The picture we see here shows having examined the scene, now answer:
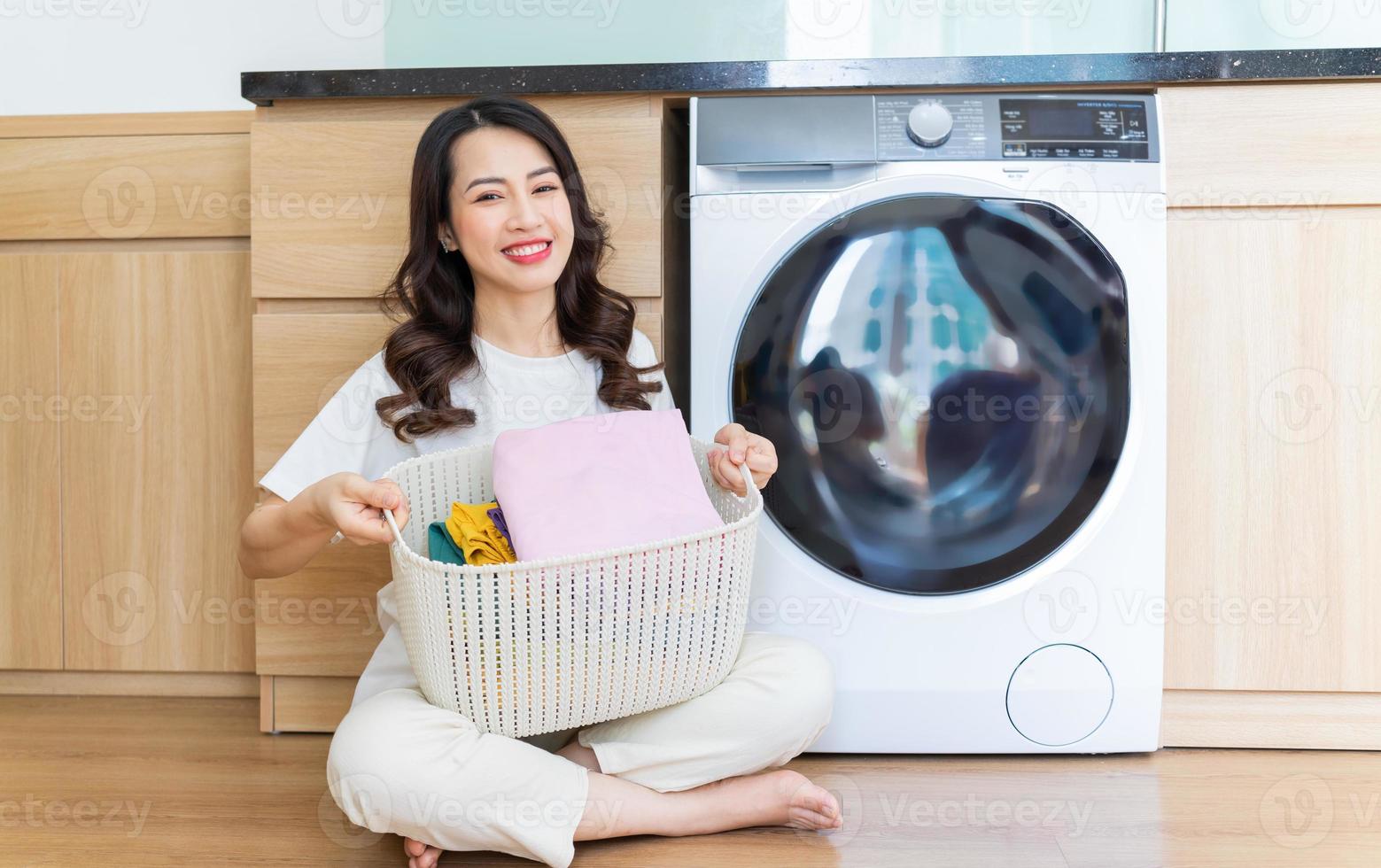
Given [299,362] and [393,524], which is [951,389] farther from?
[299,362]

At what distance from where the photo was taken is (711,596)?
36.2 inches

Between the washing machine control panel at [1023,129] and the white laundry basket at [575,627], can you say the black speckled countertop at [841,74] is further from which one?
the white laundry basket at [575,627]

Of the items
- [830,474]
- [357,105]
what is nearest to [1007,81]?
[830,474]

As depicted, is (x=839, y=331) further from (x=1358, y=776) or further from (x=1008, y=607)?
(x=1358, y=776)

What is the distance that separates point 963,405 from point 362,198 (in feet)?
2.45

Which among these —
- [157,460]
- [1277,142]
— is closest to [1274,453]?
[1277,142]

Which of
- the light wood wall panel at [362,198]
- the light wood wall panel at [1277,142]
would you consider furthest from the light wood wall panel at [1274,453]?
the light wood wall panel at [362,198]

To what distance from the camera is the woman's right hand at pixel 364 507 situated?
34.2 inches

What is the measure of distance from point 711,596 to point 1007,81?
69 centimetres

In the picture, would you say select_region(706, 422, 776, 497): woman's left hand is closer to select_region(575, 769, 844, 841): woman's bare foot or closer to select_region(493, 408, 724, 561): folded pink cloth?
select_region(493, 408, 724, 561): folded pink cloth

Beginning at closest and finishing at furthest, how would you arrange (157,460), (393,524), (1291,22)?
(393,524), (157,460), (1291,22)

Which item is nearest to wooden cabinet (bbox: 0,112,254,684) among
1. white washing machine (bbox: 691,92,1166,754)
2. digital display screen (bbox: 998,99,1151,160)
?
white washing machine (bbox: 691,92,1166,754)

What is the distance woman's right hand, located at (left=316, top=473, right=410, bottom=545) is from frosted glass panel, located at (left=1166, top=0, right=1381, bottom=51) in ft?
5.23

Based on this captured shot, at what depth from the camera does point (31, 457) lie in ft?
4.76
